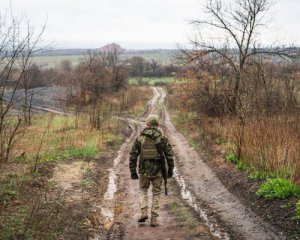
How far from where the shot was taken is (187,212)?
8.34 meters

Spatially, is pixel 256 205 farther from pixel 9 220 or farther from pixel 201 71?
pixel 201 71

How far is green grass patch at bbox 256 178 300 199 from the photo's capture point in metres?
7.75

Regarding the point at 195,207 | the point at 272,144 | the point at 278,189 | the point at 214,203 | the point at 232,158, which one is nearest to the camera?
the point at 278,189

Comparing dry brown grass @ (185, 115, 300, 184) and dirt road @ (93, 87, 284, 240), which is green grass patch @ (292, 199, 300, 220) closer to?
dirt road @ (93, 87, 284, 240)

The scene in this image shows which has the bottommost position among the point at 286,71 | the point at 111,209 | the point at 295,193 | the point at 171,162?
the point at 111,209

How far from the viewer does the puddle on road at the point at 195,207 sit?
7114mm

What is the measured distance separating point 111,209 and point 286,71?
282 inches

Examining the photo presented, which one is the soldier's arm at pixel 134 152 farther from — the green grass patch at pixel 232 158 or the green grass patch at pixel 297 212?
the green grass patch at pixel 232 158

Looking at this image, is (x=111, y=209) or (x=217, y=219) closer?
(x=217, y=219)

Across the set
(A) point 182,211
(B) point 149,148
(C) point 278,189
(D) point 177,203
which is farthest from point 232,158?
(B) point 149,148

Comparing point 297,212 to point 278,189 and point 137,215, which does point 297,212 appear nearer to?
point 278,189

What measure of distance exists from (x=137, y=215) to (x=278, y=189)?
3.15 meters

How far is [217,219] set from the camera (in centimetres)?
795

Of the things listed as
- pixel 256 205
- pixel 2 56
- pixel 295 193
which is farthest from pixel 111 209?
pixel 2 56
